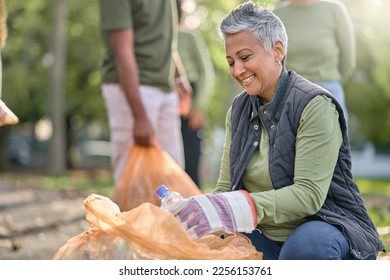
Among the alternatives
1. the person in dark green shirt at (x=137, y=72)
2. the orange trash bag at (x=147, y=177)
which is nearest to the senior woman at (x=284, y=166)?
the orange trash bag at (x=147, y=177)

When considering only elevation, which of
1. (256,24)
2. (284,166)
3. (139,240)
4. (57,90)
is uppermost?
(256,24)

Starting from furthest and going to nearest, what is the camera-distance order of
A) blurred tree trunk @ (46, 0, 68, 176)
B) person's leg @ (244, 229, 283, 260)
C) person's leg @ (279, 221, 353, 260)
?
blurred tree trunk @ (46, 0, 68, 176) < person's leg @ (244, 229, 283, 260) < person's leg @ (279, 221, 353, 260)

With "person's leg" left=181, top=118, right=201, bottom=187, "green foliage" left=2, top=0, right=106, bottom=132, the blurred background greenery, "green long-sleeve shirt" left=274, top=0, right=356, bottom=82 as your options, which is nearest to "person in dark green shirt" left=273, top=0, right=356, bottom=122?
"green long-sleeve shirt" left=274, top=0, right=356, bottom=82

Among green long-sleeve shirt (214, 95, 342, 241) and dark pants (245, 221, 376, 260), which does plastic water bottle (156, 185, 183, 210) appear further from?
dark pants (245, 221, 376, 260)

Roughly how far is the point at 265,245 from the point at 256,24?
882mm

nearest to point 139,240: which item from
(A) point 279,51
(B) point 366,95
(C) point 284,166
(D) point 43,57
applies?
(C) point 284,166

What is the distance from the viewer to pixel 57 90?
18812 mm

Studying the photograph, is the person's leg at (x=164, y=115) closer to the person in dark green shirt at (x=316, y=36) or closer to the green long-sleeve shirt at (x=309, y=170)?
the person in dark green shirt at (x=316, y=36)

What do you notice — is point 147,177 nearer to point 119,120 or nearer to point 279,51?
point 119,120

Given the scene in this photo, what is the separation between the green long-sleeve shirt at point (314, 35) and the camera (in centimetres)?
497

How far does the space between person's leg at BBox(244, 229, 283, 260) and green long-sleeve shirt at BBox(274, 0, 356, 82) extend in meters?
2.01

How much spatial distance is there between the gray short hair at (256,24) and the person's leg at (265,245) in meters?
0.74

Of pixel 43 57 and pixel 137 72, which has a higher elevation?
pixel 137 72

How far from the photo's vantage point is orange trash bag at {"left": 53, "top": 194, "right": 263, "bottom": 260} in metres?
2.69
